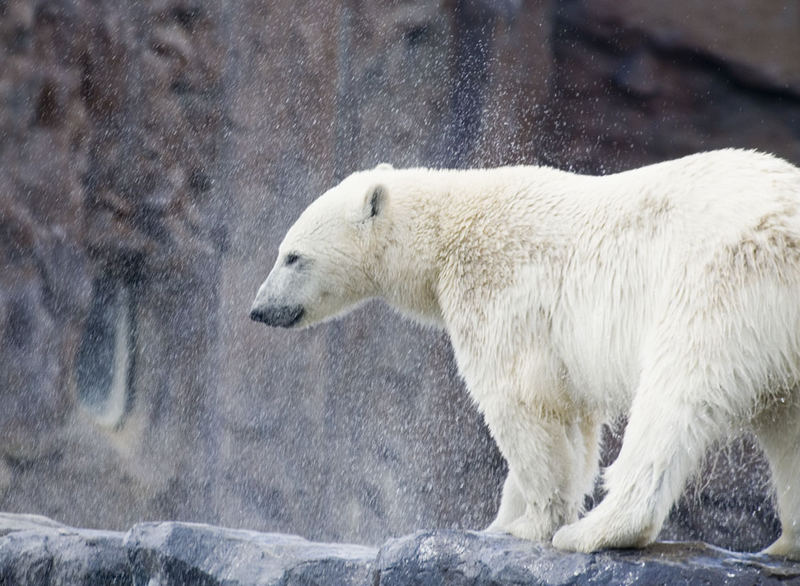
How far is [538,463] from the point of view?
3.50 meters

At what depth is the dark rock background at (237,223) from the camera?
6004 mm

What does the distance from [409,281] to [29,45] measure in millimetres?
4192

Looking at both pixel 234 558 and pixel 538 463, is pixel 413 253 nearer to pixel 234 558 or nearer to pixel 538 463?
pixel 538 463

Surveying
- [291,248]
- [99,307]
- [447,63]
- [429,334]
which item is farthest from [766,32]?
[99,307]

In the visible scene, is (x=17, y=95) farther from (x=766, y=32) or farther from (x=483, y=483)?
(x=766, y=32)

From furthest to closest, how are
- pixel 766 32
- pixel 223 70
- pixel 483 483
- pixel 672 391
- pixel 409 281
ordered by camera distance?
pixel 223 70 < pixel 483 483 < pixel 766 32 < pixel 409 281 < pixel 672 391

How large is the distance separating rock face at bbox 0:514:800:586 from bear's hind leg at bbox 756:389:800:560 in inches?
5.9

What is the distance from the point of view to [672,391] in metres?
3.02

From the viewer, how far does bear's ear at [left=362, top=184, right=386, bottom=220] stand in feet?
13.0

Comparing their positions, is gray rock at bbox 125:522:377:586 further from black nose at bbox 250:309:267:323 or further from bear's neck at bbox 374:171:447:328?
bear's neck at bbox 374:171:447:328

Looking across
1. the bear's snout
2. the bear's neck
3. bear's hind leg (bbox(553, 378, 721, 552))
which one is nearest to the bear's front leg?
bear's hind leg (bbox(553, 378, 721, 552))

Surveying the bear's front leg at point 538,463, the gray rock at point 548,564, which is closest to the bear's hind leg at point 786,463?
the gray rock at point 548,564

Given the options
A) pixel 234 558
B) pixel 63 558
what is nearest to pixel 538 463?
pixel 234 558

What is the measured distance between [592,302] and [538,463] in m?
0.53
